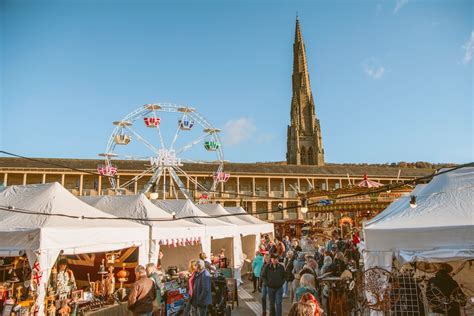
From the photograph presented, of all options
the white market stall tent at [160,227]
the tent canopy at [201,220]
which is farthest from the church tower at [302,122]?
the white market stall tent at [160,227]

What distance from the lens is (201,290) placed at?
257 inches

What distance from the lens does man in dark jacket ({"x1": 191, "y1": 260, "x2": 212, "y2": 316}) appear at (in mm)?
6500

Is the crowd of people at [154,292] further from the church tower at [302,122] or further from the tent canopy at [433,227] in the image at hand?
the church tower at [302,122]

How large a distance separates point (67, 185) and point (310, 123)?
47.5 meters

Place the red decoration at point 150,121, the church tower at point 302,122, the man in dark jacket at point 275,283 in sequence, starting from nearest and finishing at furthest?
the man in dark jacket at point 275,283, the red decoration at point 150,121, the church tower at point 302,122

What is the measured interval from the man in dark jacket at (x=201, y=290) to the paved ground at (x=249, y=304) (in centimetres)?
294

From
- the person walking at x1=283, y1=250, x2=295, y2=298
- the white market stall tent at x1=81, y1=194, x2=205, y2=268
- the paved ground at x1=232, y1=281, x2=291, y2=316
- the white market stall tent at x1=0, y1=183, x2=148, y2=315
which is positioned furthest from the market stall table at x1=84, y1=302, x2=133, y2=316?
the person walking at x1=283, y1=250, x2=295, y2=298

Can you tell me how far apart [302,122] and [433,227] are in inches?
2667

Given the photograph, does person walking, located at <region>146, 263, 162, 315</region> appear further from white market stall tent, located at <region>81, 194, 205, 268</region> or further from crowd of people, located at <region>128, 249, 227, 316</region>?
white market stall tent, located at <region>81, 194, 205, 268</region>

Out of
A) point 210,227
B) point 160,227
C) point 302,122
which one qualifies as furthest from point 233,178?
point 160,227

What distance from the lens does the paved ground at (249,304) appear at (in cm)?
930

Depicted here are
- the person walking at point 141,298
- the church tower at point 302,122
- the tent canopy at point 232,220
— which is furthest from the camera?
the church tower at point 302,122

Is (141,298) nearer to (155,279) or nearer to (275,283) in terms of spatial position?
(155,279)

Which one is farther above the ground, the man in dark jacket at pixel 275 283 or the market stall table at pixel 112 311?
the man in dark jacket at pixel 275 283
